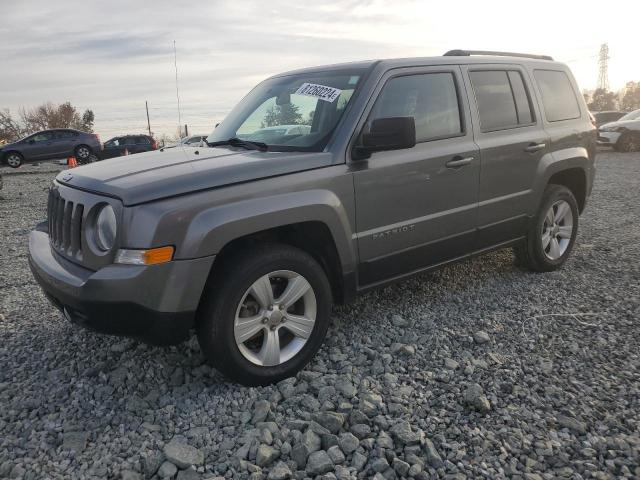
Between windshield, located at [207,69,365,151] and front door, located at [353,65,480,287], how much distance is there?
0.26m

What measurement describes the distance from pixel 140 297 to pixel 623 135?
62.2 feet

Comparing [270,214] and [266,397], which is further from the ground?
[270,214]

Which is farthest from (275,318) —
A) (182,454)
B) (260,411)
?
(182,454)

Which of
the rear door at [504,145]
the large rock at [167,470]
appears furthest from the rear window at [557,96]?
the large rock at [167,470]

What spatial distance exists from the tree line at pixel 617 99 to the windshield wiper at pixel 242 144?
218 ft

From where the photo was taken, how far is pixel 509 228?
439cm

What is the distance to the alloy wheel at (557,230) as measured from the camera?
4.84m

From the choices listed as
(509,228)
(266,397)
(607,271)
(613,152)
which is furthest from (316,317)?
(613,152)

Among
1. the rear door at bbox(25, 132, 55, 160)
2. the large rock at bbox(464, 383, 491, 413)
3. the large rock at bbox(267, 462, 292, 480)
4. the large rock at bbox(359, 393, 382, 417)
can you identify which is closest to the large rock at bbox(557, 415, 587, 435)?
the large rock at bbox(464, 383, 491, 413)

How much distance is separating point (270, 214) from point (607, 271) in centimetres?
357

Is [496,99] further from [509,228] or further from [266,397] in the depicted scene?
[266,397]

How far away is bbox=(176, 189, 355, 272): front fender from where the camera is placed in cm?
266

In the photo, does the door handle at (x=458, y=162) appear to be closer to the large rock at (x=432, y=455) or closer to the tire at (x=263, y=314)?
the tire at (x=263, y=314)

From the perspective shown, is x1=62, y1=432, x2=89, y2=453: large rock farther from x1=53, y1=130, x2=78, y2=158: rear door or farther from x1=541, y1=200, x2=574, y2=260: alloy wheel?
x1=53, y1=130, x2=78, y2=158: rear door
